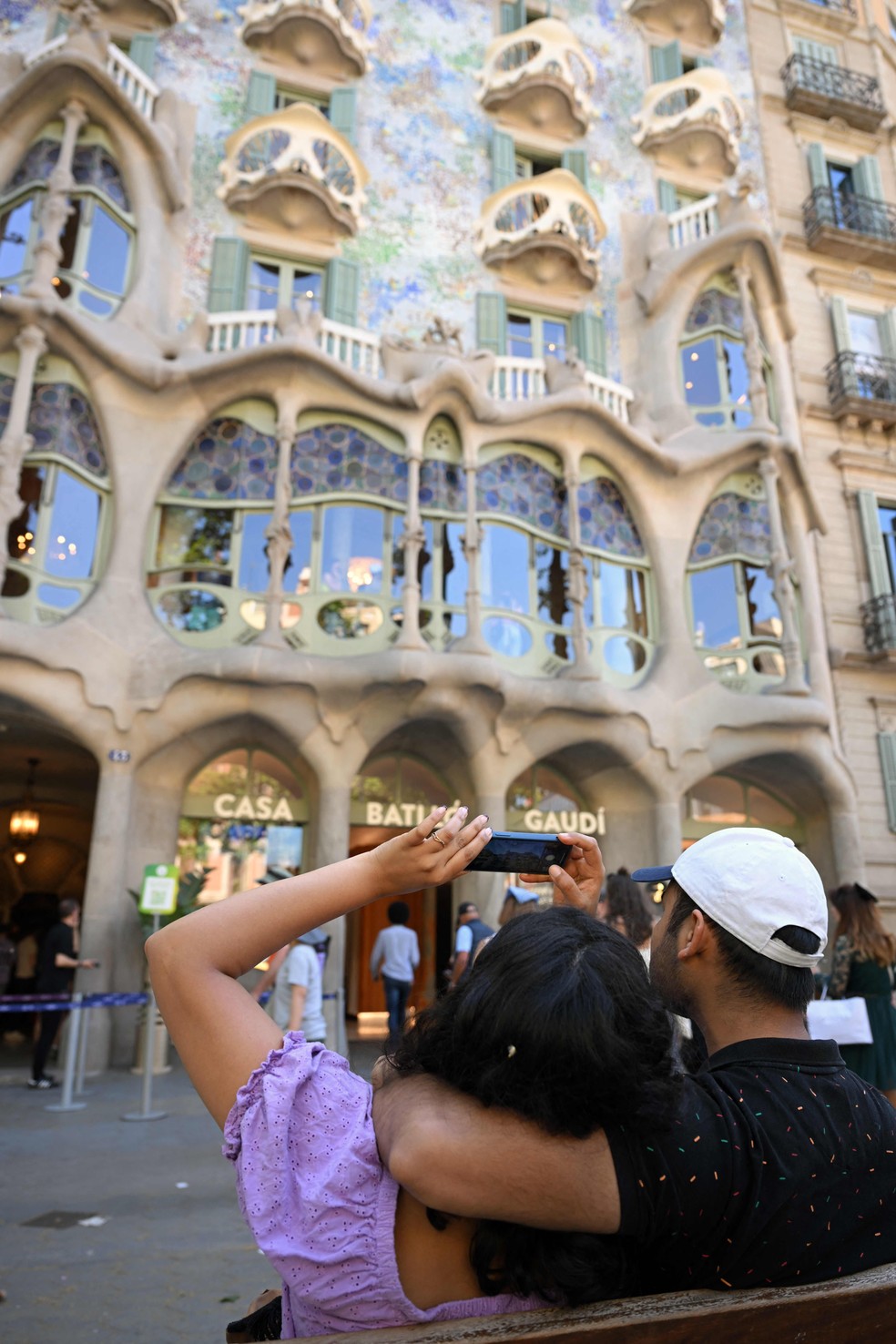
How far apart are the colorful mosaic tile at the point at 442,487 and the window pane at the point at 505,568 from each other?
0.63 m

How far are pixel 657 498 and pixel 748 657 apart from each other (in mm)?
3093

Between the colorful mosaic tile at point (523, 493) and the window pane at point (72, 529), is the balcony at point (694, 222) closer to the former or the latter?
the colorful mosaic tile at point (523, 493)

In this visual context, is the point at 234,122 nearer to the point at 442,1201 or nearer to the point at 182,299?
the point at 182,299

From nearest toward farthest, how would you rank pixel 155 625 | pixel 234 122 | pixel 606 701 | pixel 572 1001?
pixel 572 1001 → pixel 155 625 → pixel 606 701 → pixel 234 122

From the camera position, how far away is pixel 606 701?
14078 millimetres

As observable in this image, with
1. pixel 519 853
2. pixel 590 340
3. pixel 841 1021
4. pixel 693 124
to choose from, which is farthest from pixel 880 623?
pixel 519 853

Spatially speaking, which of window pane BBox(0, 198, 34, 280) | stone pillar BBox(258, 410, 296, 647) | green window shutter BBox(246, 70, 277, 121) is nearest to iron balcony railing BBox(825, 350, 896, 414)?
stone pillar BBox(258, 410, 296, 647)

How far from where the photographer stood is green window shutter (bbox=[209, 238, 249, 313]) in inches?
603

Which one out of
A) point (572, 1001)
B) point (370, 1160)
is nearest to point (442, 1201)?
point (370, 1160)

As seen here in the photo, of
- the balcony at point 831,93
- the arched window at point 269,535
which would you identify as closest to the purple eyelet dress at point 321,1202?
the arched window at point 269,535

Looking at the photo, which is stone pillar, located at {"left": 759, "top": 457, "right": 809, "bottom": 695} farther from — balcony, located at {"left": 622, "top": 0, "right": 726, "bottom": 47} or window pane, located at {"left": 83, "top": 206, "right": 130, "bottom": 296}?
balcony, located at {"left": 622, "top": 0, "right": 726, "bottom": 47}

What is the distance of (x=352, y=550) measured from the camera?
1419cm

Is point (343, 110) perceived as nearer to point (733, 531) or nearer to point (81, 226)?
point (81, 226)

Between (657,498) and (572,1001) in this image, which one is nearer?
(572,1001)
